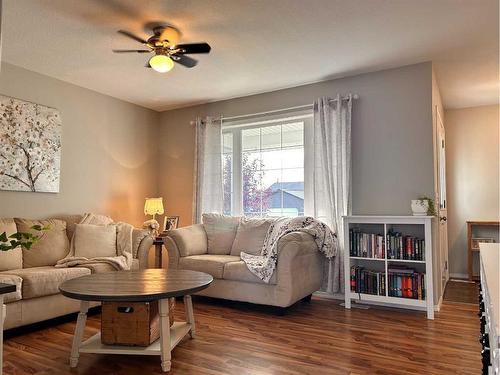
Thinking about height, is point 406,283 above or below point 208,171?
below

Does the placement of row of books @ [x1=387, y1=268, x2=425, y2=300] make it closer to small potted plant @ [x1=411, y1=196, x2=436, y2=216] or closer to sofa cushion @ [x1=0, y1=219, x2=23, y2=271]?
small potted plant @ [x1=411, y1=196, x2=436, y2=216]

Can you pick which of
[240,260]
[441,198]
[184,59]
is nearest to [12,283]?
[240,260]

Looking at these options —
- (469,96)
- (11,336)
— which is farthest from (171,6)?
(469,96)

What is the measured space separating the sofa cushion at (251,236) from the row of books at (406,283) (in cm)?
137

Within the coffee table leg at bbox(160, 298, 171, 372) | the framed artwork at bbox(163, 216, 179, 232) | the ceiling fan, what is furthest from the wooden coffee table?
the framed artwork at bbox(163, 216, 179, 232)

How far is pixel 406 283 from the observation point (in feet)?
11.7

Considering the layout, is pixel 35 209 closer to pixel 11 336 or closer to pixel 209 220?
pixel 11 336

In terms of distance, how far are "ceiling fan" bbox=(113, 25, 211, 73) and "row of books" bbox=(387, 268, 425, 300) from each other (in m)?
2.66

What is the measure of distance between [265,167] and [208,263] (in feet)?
5.08

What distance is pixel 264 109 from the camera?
4.83 m

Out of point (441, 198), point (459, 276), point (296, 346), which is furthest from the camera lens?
point (459, 276)

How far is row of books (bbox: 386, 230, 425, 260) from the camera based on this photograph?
3.53 meters

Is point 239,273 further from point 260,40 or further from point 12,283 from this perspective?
point 260,40

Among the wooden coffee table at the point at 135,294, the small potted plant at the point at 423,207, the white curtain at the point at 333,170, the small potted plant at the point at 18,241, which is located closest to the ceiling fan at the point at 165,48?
the wooden coffee table at the point at 135,294
